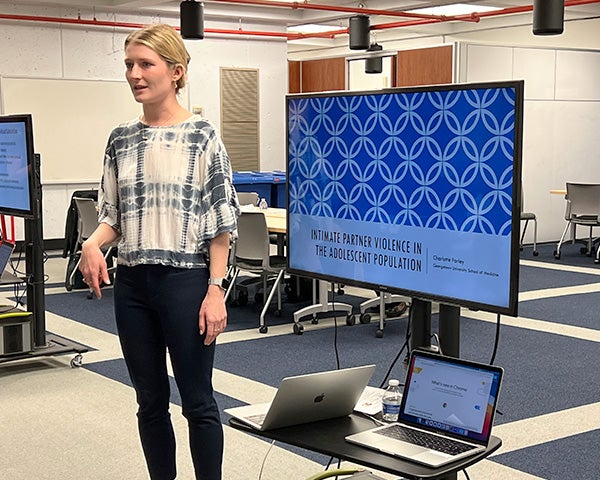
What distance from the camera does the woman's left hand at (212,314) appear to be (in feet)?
8.55

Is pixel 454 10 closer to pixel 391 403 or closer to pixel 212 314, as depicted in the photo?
pixel 212 314

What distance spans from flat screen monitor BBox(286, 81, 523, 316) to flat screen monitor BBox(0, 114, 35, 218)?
8.63 ft

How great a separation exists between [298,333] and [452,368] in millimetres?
4180

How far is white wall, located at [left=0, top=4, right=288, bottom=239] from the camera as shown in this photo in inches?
415

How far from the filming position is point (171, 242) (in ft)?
8.72

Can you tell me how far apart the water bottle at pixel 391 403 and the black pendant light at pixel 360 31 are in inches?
320

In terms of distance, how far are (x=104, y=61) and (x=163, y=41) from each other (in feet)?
29.2

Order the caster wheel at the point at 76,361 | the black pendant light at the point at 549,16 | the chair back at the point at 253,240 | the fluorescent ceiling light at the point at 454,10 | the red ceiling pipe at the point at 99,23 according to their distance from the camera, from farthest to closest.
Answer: the fluorescent ceiling light at the point at 454,10, the red ceiling pipe at the point at 99,23, the black pendant light at the point at 549,16, the chair back at the point at 253,240, the caster wheel at the point at 76,361

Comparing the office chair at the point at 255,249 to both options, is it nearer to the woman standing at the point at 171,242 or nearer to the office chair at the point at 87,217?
the office chair at the point at 87,217

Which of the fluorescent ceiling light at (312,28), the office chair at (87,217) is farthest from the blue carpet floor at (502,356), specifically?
the fluorescent ceiling light at (312,28)

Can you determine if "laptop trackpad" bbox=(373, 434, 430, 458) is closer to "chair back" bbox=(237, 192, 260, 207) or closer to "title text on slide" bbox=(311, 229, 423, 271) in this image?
"title text on slide" bbox=(311, 229, 423, 271)

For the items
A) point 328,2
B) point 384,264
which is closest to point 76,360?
point 384,264

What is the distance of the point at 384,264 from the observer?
2.35m

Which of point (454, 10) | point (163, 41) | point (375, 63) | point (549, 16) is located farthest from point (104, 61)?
point (163, 41)
